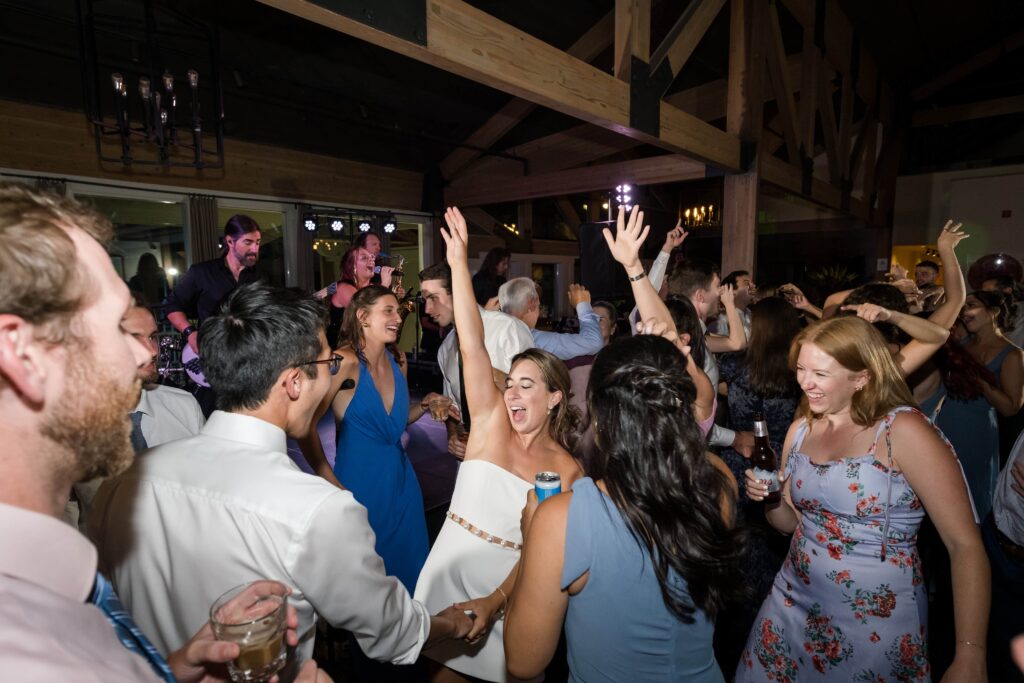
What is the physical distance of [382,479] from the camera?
2.30 meters

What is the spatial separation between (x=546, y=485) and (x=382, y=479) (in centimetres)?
123

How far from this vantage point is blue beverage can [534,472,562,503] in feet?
4.28

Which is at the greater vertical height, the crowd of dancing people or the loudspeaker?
the loudspeaker

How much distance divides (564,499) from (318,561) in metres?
0.50

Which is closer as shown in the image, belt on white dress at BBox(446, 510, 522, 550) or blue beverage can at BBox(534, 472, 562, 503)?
blue beverage can at BBox(534, 472, 562, 503)

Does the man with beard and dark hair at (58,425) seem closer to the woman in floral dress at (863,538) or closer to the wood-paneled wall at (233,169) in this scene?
the woman in floral dress at (863,538)

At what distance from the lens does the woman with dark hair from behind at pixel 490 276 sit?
438cm

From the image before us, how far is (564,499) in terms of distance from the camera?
108 centimetres

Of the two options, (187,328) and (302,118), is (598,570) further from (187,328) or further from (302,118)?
(302,118)

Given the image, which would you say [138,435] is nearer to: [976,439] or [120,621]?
[120,621]

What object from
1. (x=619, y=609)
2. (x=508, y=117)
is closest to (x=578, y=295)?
(x=619, y=609)

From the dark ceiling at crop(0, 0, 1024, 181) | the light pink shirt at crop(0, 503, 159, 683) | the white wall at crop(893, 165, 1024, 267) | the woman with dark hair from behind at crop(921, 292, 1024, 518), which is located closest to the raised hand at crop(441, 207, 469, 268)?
the light pink shirt at crop(0, 503, 159, 683)

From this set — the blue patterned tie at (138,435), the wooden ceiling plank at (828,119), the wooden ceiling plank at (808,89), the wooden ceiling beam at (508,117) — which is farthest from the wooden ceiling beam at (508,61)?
the wooden ceiling plank at (828,119)

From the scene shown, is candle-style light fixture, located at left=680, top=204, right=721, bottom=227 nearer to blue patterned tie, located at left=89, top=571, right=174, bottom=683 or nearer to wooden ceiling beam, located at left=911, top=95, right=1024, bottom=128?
wooden ceiling beam, located at left=911, top=95, right=1024, bottom=128
